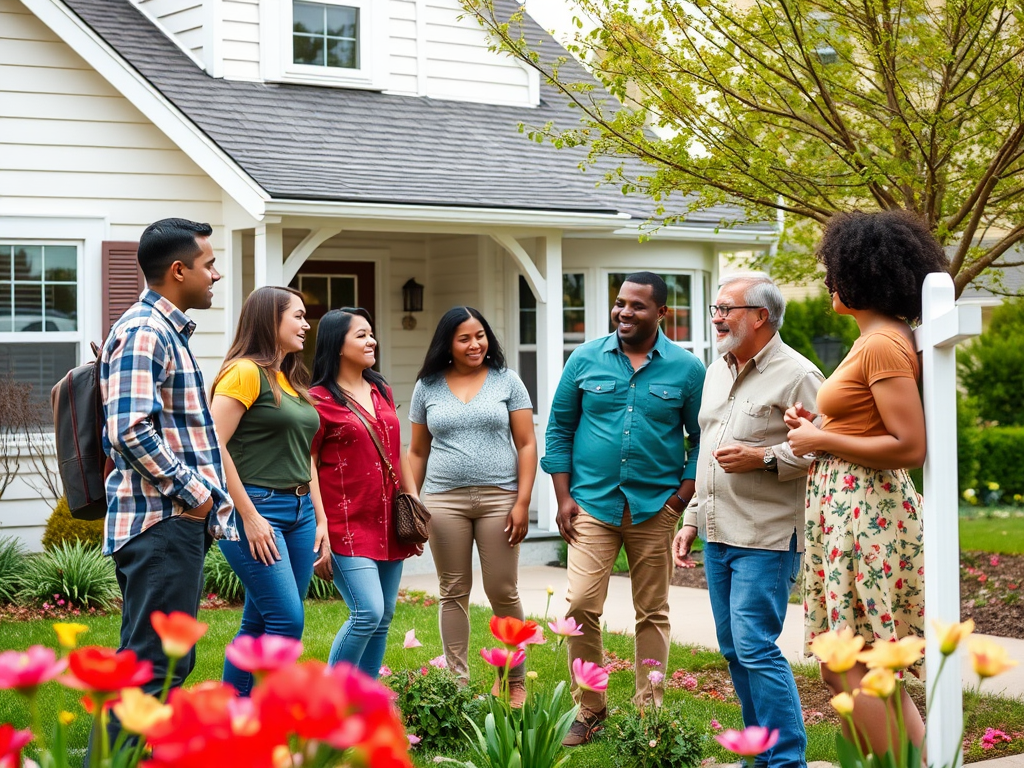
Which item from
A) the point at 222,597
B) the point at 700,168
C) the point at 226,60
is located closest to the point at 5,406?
the point at 222,597

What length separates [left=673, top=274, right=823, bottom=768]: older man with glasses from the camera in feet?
14.4

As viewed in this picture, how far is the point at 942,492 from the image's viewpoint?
3490 millimetres

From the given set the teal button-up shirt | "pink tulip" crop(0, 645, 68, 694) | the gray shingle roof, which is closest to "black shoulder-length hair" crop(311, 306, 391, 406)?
the teal button-up shirt

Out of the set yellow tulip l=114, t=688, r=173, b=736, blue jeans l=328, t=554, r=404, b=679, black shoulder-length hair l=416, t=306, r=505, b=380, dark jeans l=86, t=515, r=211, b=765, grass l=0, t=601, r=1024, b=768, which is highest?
black shoulder-length hair l=416, t=306, r=505, b=380

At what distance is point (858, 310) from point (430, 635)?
4.38m

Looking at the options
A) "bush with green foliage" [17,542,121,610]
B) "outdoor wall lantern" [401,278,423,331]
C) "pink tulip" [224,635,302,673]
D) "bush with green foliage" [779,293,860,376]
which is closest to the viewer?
"pink tulip" [224,635,302,673]

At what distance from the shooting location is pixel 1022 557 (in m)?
10.7

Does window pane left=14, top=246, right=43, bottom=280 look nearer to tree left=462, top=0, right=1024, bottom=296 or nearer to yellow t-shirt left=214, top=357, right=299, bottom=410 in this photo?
tree left=462, top=0, right=1024, bottom=296

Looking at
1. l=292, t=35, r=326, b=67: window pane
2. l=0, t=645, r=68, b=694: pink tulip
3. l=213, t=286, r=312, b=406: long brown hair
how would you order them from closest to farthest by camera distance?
l=0, t=645, r=68, b=694: pink tulip, l=213, t=286, r=312, b=406: long brown hair, l=292, t=35, r=326, b=67: window pane

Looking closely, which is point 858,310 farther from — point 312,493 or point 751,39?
point 751,39

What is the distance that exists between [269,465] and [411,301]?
24.8ft

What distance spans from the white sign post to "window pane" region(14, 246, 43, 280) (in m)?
7.90

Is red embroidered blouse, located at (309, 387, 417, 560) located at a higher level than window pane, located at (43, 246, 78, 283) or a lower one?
lower

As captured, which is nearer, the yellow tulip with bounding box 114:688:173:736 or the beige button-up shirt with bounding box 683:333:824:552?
the yellow tulip with bounding box 114:688:173:736
